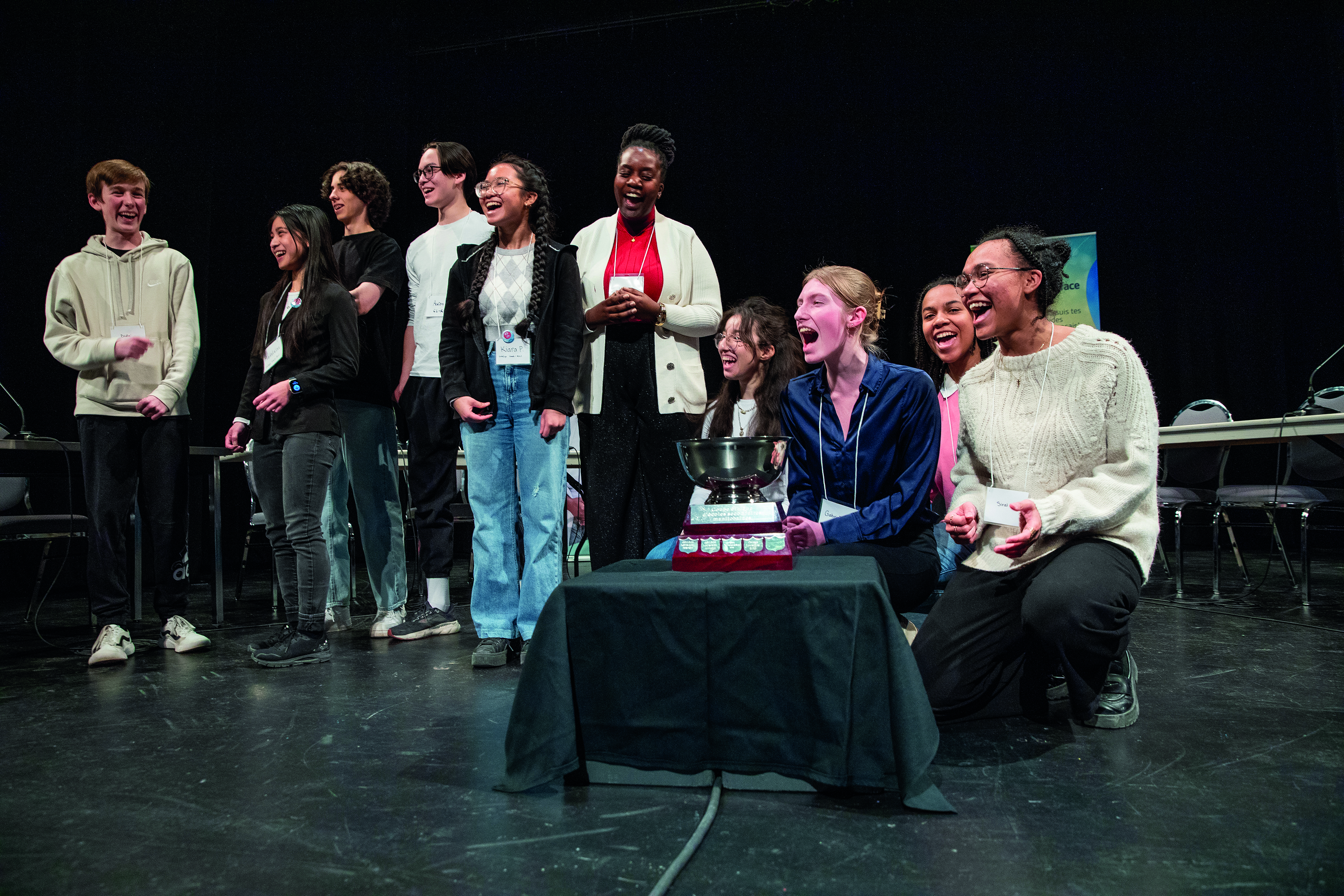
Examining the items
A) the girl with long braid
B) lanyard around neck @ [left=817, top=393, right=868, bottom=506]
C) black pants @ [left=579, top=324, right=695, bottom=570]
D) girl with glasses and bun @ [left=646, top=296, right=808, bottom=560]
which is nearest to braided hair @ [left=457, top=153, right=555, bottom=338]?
the girl with long braid

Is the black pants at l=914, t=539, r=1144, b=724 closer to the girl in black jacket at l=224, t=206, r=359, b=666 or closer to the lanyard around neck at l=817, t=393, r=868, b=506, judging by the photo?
the lanyard around neck at l=817, t=393, r=868, b=506

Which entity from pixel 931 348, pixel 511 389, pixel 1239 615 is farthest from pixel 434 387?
pixel 1239 615

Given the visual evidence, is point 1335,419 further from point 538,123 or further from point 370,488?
point 538,123

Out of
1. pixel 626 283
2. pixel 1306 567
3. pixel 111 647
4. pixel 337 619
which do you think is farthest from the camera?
pixel 1306 567

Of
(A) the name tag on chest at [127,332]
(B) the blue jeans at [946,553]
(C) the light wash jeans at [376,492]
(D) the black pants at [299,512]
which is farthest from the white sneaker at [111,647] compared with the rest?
(B) the blue jeans at [946,553]

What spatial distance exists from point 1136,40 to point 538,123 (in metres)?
4.53

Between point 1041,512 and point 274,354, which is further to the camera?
point 274,354

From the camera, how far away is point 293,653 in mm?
2850

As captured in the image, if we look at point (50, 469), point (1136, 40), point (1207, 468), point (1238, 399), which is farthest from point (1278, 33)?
point (50, 469)

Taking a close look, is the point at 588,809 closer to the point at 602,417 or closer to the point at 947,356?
the point at 602,417

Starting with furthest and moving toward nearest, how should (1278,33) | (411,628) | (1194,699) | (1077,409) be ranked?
(1278,33) → (411,628) → (1194,699) → (1077,409)

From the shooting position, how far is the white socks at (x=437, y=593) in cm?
346

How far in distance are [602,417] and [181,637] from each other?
1.74m

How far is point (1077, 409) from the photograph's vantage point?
1.96 metres
